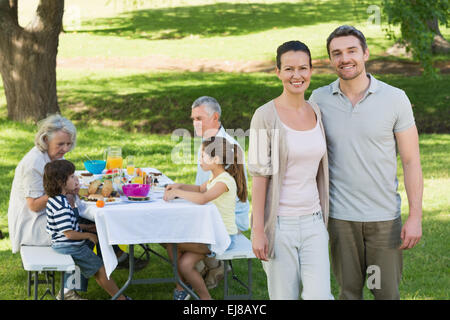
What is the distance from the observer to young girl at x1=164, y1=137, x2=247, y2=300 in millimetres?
4988

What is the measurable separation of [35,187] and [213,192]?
1330 mm

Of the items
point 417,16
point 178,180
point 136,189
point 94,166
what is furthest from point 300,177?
point 417,16

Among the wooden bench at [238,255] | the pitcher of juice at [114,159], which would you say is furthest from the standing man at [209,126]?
the pitcher of juice at [114,159]

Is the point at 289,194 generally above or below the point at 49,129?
below

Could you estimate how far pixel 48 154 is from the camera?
17.6 ft

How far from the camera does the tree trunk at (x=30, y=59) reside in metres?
12.3

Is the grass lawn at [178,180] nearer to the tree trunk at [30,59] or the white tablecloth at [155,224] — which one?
the tree trunk at [30,59]

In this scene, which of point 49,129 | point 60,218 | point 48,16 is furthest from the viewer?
point 48,16

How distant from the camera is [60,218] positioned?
497cm

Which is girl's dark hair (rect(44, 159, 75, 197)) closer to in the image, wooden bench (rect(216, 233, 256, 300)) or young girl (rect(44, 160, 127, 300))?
young girl (rect(44, 160, 127, 300))

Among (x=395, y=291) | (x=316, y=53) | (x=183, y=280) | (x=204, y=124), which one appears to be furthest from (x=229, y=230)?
(x=316, y=53)

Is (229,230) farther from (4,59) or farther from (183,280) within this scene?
(4,59)

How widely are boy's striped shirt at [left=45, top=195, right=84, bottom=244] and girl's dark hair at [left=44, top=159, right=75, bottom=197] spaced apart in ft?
0.26

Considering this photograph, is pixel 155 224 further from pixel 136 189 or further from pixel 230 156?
pixel 230 156
